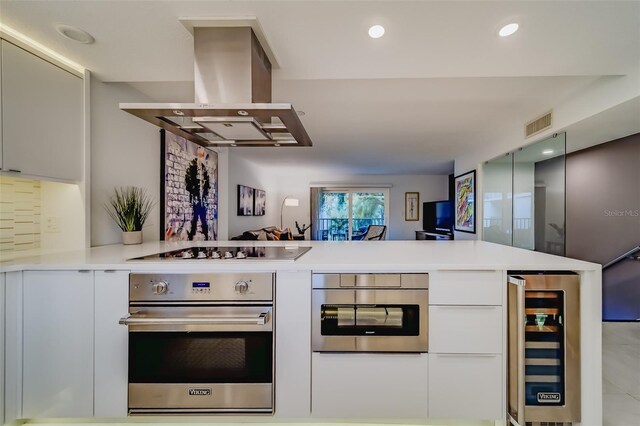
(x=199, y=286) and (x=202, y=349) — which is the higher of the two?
(x=199, y=286)

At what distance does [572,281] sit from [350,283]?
108cm

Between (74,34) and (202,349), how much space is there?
5.97ft

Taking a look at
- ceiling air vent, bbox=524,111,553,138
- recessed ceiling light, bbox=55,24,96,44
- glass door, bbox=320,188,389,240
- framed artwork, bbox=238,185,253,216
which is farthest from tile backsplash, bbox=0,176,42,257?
glass door, bbox=320,188,389,240

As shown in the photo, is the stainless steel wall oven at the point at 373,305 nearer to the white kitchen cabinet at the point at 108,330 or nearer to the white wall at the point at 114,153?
the white kitchen cabinet at the point at 108,330

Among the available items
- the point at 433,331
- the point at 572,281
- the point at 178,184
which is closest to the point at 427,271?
the point at 433,331

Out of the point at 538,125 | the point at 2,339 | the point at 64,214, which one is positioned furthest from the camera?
the point at 538,125

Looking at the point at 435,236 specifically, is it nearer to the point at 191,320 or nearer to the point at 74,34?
the point at 191,320

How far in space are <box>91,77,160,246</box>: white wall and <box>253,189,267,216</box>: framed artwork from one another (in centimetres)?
375

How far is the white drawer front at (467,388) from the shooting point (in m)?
1.40

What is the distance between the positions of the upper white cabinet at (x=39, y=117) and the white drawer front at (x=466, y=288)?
7.40ft

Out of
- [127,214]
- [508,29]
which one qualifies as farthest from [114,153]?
[508,29]

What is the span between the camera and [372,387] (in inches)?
55.7

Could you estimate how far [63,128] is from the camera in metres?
1.77

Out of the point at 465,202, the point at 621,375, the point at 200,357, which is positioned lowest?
the point at 621,375
